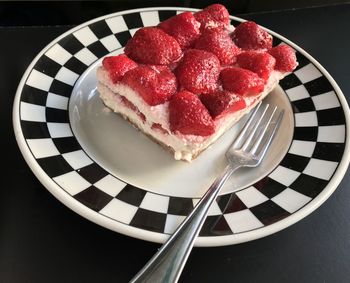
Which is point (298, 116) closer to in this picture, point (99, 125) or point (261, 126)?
point (261, 126)

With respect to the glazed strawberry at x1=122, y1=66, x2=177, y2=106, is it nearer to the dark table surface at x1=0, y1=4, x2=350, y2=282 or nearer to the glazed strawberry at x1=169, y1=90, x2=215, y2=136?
the glazed strawberry at x1=169, y1=90, x2=215, y2=136

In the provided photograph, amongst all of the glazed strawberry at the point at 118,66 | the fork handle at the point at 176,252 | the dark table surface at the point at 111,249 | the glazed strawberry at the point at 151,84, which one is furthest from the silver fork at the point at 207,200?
the glazed strawberry at the point at 118,66

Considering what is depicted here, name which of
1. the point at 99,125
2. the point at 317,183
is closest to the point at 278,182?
the point at 317,183

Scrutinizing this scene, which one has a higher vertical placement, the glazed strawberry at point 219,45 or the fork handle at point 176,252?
the glazed strawberry at point 219,45

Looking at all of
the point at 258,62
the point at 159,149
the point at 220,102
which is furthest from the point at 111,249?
the point at 258,62

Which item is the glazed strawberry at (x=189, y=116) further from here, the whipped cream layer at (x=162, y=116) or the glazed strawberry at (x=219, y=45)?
the glazed strawberry at (x=219, y=45)
